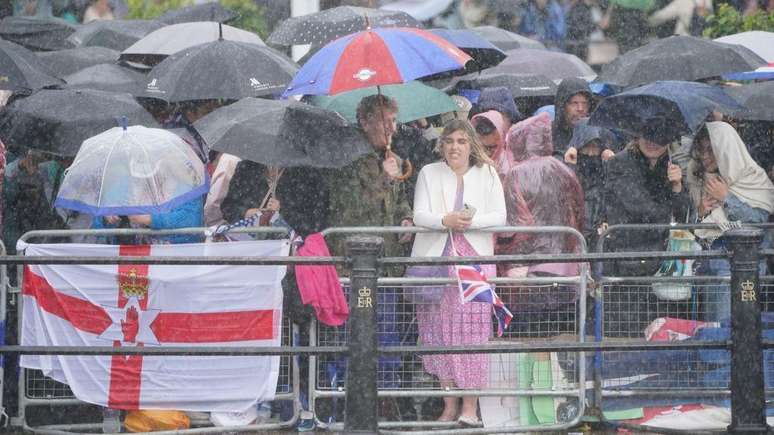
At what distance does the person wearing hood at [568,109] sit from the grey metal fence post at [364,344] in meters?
3.21

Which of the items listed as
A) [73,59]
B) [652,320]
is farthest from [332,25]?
[652,320]

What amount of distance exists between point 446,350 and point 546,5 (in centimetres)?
1028

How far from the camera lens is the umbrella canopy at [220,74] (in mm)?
11031

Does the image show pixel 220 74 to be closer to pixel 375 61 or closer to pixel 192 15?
pixel 375 61

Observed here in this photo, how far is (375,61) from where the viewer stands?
31.1 ft

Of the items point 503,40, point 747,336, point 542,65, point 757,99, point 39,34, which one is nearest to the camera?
point 747,336

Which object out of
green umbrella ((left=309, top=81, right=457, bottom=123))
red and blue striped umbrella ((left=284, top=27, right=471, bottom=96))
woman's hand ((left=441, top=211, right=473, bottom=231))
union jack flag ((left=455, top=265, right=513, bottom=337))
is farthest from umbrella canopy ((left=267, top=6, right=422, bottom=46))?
union jack flag ((left=455, top=265, right=513, bottom=337))

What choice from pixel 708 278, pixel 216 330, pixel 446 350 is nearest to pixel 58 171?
pixel 216 330

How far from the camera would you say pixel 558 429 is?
30.6 ft

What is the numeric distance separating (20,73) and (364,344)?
14.1 feet

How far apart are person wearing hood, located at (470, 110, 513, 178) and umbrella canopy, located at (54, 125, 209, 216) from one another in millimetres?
2360

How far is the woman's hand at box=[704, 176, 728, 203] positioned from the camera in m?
10.3

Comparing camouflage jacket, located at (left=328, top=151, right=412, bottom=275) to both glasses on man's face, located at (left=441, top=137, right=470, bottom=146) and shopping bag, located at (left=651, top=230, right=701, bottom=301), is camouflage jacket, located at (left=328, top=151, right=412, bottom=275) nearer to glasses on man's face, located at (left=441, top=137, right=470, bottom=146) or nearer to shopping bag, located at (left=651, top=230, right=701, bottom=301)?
glasses on man's face, located at (left=441, top=137, right=470, bottom=146)

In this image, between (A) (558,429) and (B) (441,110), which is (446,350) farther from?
(B) (441,110)
